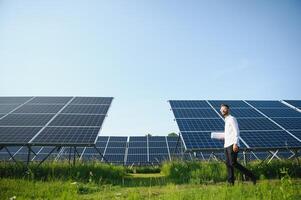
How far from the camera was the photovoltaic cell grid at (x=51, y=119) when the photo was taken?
35.1 feet

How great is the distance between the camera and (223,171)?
9914mm

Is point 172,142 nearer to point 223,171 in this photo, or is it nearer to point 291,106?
point 291,106

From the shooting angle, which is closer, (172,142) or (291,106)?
(291,106)

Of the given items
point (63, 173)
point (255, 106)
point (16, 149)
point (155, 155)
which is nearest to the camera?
point (63, 173)

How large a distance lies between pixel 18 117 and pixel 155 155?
10190 mm

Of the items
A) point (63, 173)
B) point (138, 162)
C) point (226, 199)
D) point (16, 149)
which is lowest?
point (138, 162)

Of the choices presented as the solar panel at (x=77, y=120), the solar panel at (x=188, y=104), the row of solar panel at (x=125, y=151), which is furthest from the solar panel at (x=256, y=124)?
the solar panel at (x=77, y=120)

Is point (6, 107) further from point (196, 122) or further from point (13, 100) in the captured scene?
point (196, 122)

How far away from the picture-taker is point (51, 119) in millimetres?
13234

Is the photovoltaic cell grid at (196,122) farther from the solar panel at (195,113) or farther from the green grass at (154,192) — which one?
the green grass at (154,192)

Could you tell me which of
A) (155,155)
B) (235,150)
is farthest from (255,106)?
(235,150)

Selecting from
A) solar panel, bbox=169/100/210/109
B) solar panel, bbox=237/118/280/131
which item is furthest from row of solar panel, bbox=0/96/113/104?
solar panel, bbox=237/118/280/131

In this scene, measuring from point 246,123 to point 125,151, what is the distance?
1055cm

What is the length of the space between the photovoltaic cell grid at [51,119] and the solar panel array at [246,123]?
4.10 metres
